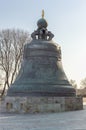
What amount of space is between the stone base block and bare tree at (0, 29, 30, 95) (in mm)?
13691

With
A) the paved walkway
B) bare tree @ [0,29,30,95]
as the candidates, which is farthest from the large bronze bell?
bare tree @ [0,29,30,95]

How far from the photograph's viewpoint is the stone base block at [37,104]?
562 inches

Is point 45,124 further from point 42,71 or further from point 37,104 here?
point 42,71

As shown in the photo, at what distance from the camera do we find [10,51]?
28.9m

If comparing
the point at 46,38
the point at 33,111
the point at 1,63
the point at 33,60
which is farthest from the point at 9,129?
the point at 1,63

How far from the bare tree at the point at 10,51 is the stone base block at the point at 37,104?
13.7 m

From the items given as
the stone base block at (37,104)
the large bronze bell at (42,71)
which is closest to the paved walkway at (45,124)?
the stone base block at (37,104)

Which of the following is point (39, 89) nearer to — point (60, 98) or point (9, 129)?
point (60, 98)

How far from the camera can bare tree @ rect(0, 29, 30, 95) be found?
28.6 meters

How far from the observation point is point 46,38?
17.2 m

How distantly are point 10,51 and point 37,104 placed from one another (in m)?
15.2

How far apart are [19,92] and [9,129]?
677 centimetres

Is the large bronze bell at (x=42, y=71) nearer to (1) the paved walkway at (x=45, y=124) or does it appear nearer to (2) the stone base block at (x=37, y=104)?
(2) the stone base block at (x=37, y=104)

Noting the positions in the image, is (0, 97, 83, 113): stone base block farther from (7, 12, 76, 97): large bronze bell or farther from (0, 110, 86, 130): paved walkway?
(0, 110, 86, 130): paved walkway
